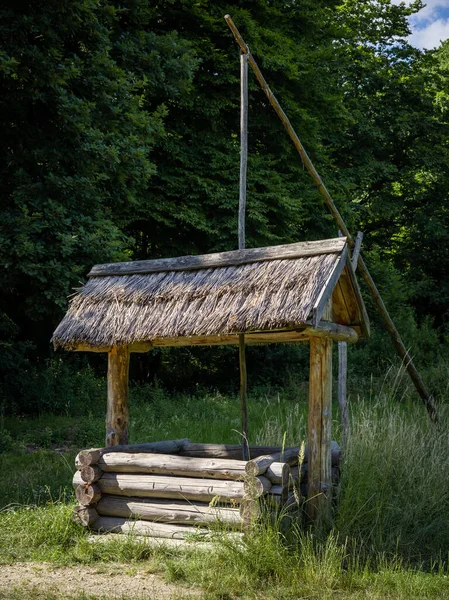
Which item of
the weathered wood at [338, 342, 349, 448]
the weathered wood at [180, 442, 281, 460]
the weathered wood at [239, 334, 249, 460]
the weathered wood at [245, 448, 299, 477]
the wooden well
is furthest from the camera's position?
the weathered wood at [338, 342, 349, 448]

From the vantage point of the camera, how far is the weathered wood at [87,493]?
21.8 feet

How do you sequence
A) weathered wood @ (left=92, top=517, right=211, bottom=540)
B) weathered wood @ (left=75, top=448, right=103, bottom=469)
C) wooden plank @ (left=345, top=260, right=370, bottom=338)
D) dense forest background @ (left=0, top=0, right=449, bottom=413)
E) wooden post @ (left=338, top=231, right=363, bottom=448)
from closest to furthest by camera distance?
weathered wood @ (left=92, top=517, right=211, bottom=540), wooden plank @ (left=345, top=260, right=370, bottom=338), weathered wood @ (left=75, top=448, right=103, bottom=469), wooden post @ (left=338, top=231, right=363, bottom=448), dense forest background @ (left=0, top=0, right=449, bottom=413)

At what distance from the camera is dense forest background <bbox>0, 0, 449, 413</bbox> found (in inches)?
436

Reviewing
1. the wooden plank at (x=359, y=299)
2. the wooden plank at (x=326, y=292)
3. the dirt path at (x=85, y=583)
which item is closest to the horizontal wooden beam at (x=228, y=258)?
the wooden plank at (x=326, y=292)

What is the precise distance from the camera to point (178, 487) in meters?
6.29

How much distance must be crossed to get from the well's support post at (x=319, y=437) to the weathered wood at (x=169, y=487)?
0.71 meters

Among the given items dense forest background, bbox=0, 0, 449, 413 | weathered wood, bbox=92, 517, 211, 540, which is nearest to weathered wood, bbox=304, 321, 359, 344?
weathered wood, bbox=92, 517, 211, 540

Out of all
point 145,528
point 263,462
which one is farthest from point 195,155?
point 263,462

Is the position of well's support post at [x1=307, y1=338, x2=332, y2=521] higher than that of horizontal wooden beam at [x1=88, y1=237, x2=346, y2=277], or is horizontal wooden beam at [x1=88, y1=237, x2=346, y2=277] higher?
horizontal wooden beam at [x1=88, y1=237, x2=346, y2=277]

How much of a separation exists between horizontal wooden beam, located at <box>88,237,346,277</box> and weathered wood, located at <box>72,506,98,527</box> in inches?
90.7

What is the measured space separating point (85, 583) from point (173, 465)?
49.1 inches

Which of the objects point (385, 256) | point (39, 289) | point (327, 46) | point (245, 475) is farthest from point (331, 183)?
point (245, 475)

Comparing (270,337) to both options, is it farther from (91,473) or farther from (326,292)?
(91,473)

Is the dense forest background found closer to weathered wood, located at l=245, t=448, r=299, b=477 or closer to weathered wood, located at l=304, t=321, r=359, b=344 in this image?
weathered wood, located at l=304, t=321, r=359, b=344
